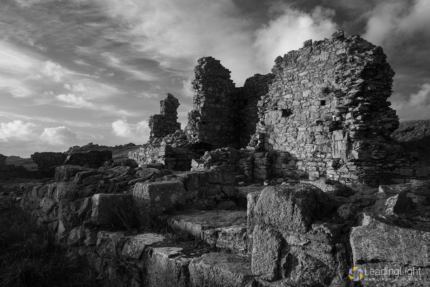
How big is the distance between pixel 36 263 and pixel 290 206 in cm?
328

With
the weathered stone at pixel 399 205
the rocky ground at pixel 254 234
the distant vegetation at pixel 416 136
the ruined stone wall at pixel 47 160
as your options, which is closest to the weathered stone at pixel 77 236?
the rocky ground at pixel 254 234

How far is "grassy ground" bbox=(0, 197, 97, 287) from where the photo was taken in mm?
3201

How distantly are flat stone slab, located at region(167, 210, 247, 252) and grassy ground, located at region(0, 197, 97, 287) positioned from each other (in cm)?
131

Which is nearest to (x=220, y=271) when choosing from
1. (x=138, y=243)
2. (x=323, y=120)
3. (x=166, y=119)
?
(x=138, y=243)

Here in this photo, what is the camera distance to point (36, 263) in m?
3.46

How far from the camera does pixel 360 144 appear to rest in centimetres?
890

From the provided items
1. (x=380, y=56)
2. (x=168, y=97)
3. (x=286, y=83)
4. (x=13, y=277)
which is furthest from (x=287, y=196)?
(x=168, y=97)

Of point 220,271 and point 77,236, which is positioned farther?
point 77,236

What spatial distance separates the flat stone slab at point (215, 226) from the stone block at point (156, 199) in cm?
23

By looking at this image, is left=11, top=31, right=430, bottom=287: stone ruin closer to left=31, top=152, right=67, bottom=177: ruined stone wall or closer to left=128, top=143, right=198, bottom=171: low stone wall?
left=128, top=143, right=198, bottom=171: low stone wall

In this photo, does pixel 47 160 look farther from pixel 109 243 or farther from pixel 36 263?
pixel 109 243

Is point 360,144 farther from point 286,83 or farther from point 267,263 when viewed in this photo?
point 267,263

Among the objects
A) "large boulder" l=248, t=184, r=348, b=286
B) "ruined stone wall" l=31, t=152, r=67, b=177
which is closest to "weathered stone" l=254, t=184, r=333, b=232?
"large boulder" l=248, t=184, r=348, b=286

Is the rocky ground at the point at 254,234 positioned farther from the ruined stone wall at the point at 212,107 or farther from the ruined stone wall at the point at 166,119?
the ruined stone wall at the point at 166,119
